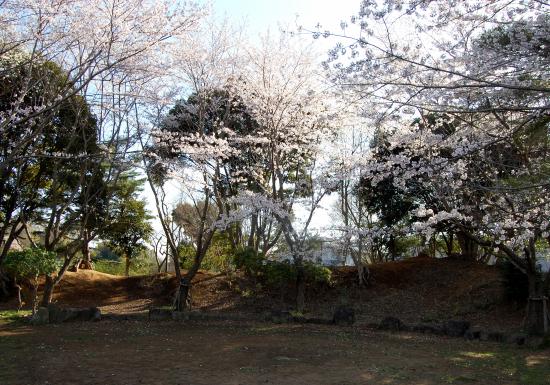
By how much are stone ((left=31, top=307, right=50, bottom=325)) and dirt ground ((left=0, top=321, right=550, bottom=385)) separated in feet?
1.11

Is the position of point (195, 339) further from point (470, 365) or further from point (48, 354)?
point (470, 365)

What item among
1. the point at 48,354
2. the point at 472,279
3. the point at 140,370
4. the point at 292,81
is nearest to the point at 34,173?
the point at 292,81

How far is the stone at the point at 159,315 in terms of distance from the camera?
34.4 ft

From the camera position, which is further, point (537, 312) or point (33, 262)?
point (33, 262)

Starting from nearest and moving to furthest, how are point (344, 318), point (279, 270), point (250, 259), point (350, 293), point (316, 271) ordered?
point (344, 318) → point (316, 271) → point (279, 270) → point (250, 259) → point (350, 293)

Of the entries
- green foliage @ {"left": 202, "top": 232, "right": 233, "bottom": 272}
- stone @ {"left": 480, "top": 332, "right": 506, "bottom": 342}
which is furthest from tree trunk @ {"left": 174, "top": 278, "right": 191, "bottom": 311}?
stone @ {"left": 480, "top": 332, "right": 506, "bottom": 342}

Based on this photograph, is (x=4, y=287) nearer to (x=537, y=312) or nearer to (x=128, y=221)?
(x=128, y=221)

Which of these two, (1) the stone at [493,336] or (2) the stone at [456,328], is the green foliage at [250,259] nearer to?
(2) the stone at [456,328]

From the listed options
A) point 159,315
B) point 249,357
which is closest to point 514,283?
point 249,357

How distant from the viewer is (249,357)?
6574 mm

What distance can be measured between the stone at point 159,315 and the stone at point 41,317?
200 cm

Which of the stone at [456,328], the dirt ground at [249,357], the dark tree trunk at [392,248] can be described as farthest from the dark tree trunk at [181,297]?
the dark tree trunk at [392,248]

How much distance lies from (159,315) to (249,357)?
4.52m

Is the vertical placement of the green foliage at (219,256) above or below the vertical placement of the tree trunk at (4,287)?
above
